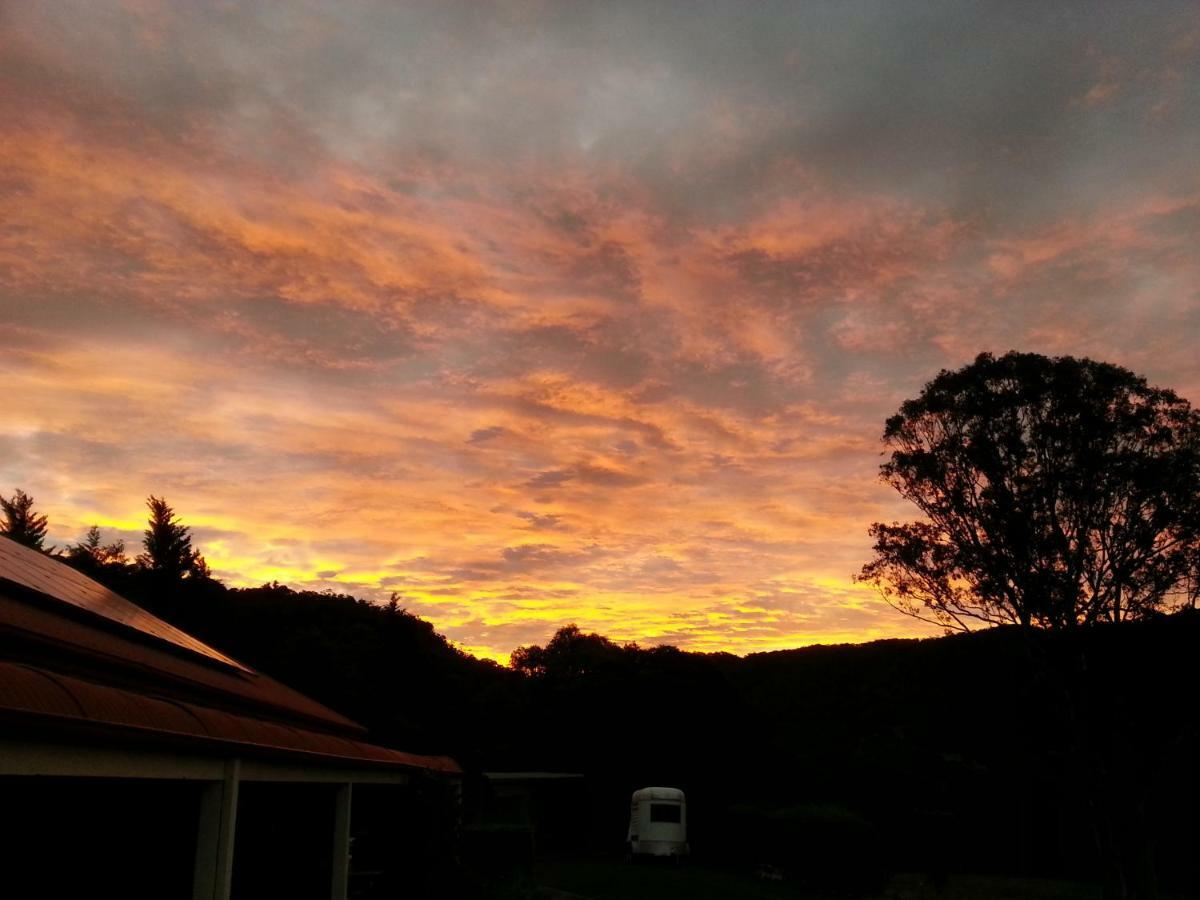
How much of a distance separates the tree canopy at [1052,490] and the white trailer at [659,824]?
14378 millimetres

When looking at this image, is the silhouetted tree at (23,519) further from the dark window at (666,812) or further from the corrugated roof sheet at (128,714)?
the corrugated roof sheet at (128,714)

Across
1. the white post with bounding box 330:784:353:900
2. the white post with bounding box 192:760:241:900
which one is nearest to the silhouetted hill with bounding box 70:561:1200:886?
the white post with bounding box 330:784:353:900

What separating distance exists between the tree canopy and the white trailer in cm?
1438

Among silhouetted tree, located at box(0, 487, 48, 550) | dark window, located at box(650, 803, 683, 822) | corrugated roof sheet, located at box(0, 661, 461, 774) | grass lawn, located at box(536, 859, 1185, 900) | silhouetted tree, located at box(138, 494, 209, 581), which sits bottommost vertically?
grass lawn, located at box(536, 859, 1185, 900)

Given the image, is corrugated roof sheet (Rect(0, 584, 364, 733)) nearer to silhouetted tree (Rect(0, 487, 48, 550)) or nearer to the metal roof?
the metal roof

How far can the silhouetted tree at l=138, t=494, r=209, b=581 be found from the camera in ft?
134

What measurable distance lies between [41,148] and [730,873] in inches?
1192

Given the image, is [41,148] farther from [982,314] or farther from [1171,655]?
[1171,655]

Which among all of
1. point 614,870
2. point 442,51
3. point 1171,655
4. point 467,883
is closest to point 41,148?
point 442,51

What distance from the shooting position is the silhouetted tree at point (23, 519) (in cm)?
4562

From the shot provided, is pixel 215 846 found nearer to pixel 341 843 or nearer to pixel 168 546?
pixel 341 843

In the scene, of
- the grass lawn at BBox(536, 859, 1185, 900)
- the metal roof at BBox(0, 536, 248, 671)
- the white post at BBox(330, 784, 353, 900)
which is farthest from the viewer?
the grass lawn at BBox(536, 859, 1185, 900)

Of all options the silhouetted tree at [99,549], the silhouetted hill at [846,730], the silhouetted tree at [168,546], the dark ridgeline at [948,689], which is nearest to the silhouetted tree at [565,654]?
the silhouetted hill at [846,730]

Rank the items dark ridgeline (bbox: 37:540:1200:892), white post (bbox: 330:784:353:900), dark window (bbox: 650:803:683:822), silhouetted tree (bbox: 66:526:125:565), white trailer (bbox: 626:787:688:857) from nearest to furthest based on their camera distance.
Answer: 1. white post (bbox: 330:784:353:900)
2. dark ridgeline (bbox: 37:540:1200:892)
3. white trailer (bbox: 626:787:688:857)
4. dark window (bbox: 650:803:683:822)
5. silhouetted tree (bbox: 66:526:125:565)
